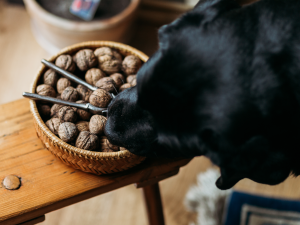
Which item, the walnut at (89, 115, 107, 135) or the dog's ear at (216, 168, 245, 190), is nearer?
the dog's ear at (216, 168, 245, 190)

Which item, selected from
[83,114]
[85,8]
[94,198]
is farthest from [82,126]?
[85,8]

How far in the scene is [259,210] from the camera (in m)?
1.14

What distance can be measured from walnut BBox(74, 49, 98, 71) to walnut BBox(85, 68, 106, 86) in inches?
0.6

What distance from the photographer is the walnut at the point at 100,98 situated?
0.69 metres

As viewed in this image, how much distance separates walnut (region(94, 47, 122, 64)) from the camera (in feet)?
2.54

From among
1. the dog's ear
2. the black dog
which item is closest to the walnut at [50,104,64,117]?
the black dog

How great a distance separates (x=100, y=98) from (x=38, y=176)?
0.72ft

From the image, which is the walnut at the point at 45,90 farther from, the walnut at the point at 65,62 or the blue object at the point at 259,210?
the blue object at the point at 259,210

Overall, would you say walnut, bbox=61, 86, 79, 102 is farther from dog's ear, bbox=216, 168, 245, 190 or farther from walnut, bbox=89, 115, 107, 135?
dog's ear, bbox=216, 168, 245, 190

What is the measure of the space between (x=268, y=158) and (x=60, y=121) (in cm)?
45

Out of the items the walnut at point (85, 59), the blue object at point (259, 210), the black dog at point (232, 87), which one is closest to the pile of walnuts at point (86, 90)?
the walnut at point (85, 59)

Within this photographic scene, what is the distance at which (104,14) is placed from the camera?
55.7 inches

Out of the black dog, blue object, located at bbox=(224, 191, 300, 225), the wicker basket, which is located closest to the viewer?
the black dog

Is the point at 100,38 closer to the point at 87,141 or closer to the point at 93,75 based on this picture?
the point at 93,75
